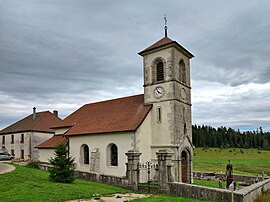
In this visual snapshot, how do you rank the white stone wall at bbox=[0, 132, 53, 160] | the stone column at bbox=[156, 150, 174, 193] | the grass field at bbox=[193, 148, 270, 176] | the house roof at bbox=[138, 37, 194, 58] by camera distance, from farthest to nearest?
the white stone wall at bbox=[0, 132, 53, 160] < the grass field at bbox=[193, 148, 270, 176] < the house roof at bbox=[138, 37, 194, 58] < the stone column at bbox=[156, 150, 174, 193]

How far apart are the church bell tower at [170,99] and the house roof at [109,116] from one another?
4.41ft

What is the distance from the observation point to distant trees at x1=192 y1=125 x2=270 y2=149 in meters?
104

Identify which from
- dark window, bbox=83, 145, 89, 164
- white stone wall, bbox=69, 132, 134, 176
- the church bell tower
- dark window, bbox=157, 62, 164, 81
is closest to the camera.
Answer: the church bell tower

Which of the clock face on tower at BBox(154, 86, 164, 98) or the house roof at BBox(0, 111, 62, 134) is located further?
the house roof at BBox(0, 111, 62, 134)


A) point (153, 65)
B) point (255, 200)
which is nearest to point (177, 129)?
point (153, 65)

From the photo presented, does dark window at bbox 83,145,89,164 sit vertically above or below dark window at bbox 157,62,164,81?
below

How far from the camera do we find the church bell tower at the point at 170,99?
21266 millimetres

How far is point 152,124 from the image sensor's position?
22359 millimetres

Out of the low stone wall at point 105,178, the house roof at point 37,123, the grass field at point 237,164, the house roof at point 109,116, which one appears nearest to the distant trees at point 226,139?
the grass field at point 237,164

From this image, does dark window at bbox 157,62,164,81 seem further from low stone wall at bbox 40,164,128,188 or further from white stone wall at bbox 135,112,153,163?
low stone wall at bbox 40,164,128,188

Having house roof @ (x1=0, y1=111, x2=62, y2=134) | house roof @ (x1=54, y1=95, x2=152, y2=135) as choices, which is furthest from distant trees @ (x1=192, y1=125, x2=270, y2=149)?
house roof @ (x1=54, y1=95, x2=152, y2=135)

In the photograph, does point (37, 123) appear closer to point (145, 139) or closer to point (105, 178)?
point (145, 139)

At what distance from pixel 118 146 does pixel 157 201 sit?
9.80 m

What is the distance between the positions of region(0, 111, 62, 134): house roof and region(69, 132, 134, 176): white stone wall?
13.0 m
